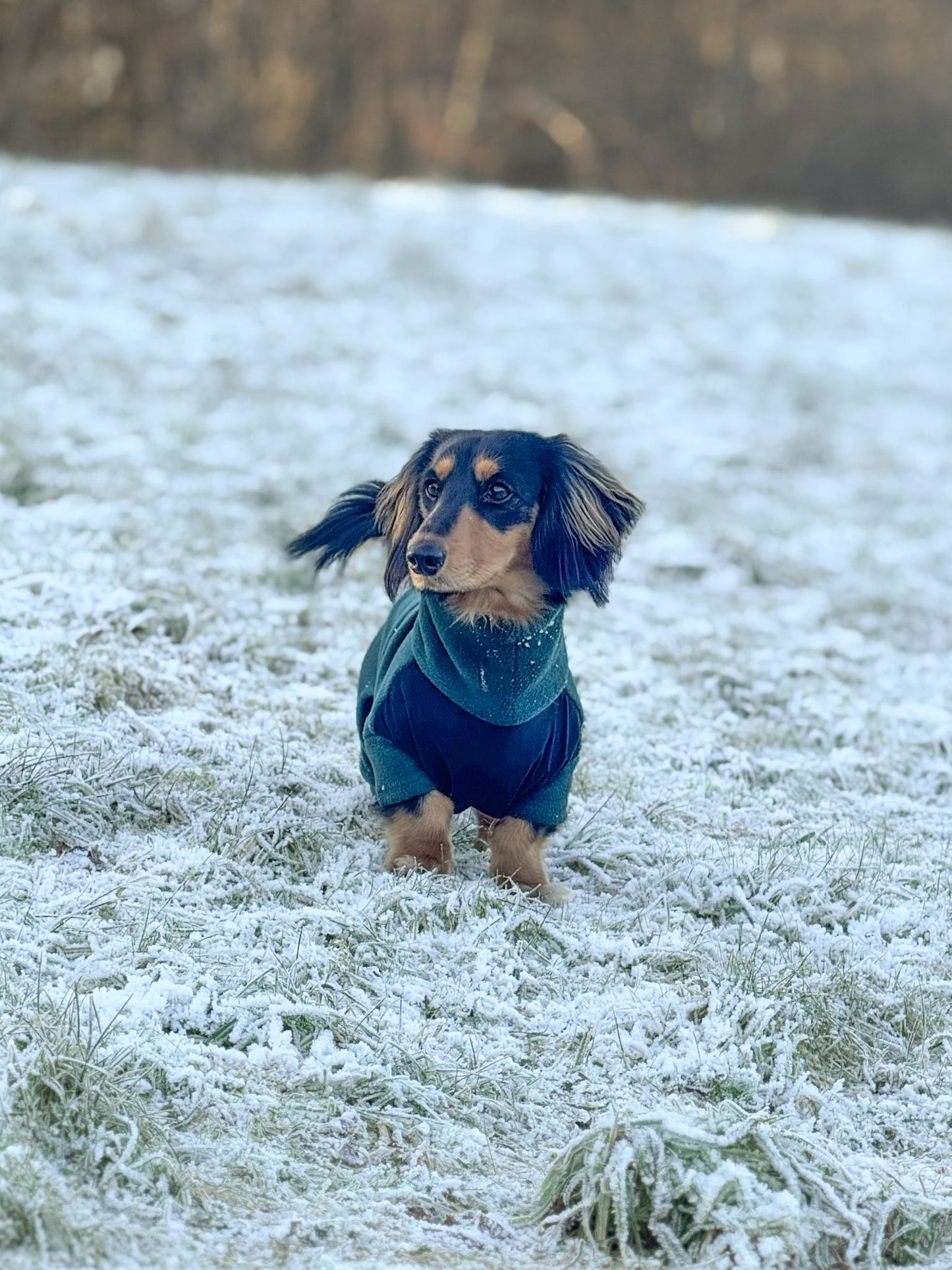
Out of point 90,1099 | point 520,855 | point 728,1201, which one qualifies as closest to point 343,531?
point 520,855

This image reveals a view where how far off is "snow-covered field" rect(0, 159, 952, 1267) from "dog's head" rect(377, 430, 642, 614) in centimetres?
75

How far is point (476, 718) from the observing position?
11.3ft

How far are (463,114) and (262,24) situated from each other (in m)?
3.53

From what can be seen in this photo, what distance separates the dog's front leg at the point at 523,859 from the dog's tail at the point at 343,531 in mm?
810

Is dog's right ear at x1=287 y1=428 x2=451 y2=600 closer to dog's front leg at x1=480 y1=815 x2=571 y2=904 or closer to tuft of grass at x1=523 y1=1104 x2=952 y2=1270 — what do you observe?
dog's front leg at x1=480 y1=815 x2=571 y2=904

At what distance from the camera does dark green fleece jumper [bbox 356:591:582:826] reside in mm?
3430

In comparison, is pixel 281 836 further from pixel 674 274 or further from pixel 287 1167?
pixel 674 274

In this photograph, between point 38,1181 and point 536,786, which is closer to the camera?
point 38,1181

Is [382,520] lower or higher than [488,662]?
higher

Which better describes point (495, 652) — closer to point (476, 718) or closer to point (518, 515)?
point (476, 718)

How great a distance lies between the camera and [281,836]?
12.0 ft

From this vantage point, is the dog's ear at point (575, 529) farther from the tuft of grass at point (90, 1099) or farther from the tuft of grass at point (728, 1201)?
the tuft of grass at point (90, 1099)

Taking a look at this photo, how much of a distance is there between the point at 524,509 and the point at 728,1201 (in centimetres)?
163

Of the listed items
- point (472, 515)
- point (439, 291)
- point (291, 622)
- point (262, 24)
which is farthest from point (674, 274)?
point (472, 515)
